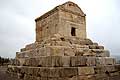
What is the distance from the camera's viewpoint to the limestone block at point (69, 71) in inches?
259

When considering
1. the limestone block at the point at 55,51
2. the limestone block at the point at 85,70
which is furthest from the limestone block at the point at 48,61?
the limestone block at the point at 85,70

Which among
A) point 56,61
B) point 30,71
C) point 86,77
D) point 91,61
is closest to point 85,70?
point 86,77

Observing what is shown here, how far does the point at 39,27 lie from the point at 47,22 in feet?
3.61

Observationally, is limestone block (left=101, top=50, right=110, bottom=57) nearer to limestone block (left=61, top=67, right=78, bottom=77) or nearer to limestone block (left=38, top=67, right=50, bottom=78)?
limestone block (left=61, top=67, right=78, bottom=77)

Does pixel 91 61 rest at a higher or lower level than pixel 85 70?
higher

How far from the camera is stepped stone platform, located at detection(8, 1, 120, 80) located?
6.76m

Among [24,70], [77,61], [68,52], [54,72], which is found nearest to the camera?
[54,72]

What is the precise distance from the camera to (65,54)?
7.28 m

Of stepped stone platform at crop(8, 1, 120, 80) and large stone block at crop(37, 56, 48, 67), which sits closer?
stepped stone platform at crop(8, 1, 120, 80)

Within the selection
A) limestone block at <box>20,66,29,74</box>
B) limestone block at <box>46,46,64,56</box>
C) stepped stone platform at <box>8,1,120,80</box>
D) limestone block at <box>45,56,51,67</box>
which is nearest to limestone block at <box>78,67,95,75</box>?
stepped stone platform at <box>8,1,120,80</box>

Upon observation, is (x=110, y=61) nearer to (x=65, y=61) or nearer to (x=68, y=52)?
(x=68, y=52)

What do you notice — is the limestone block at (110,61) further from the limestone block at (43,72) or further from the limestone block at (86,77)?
the limestone block at (43,72)

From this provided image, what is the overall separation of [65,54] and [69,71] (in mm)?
870

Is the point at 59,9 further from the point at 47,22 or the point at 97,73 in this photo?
the point at 97,73
